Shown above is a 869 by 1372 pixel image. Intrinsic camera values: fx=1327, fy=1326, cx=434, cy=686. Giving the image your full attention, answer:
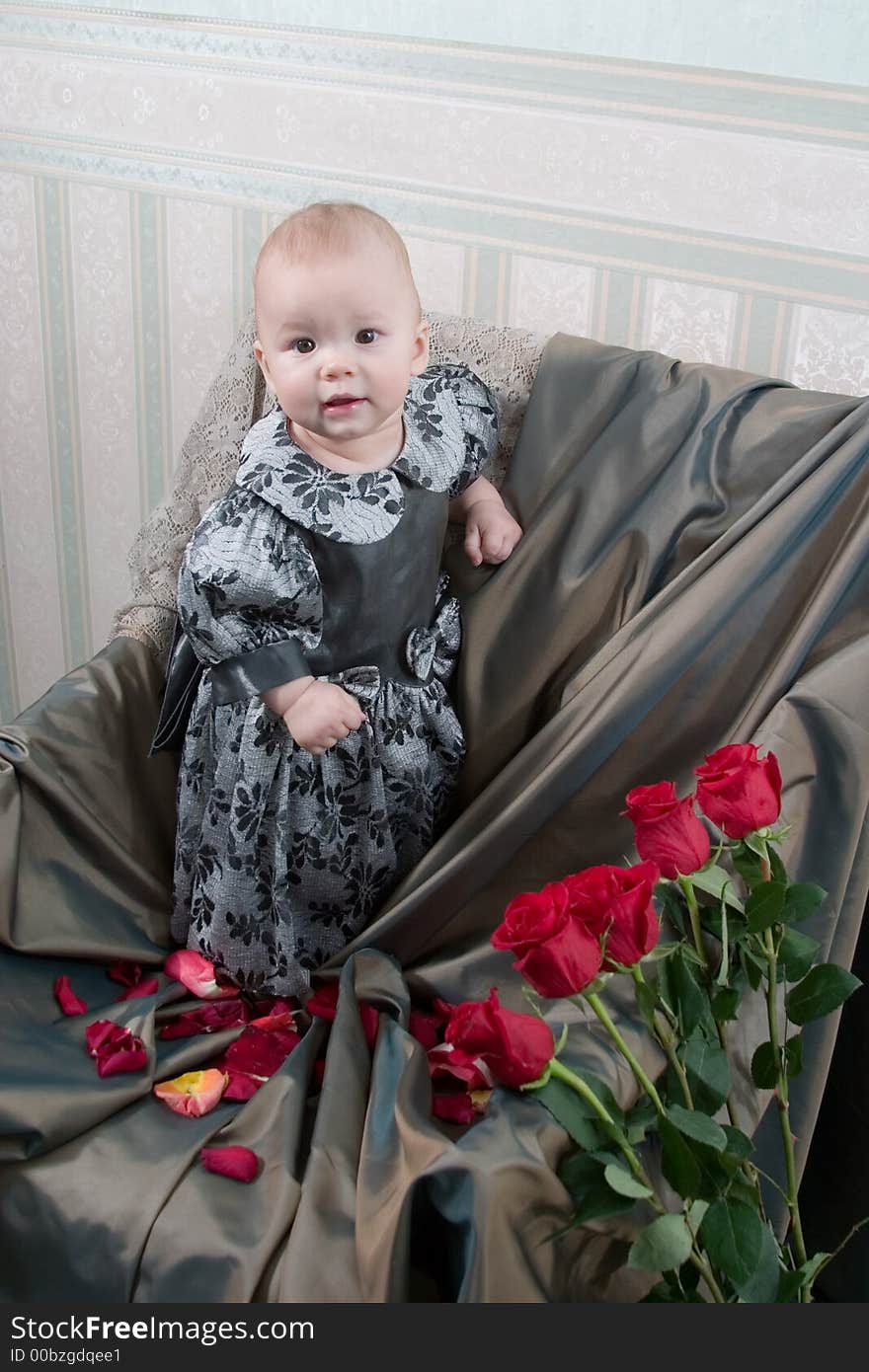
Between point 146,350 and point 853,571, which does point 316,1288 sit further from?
point 146,350

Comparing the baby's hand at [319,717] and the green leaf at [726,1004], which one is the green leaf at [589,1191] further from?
the baby's hand at [319,717]

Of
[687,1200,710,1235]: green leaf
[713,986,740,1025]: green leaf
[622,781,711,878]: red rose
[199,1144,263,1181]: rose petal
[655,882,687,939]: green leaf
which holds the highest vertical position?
[622,781,711,878]: red rose

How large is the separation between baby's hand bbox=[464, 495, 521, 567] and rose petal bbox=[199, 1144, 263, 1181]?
2.07ft

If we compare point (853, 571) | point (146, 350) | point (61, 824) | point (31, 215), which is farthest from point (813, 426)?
point (31, 215)

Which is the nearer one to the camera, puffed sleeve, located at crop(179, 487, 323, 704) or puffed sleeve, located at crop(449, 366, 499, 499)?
puffed sleeve, located at crop(179, 487, 323, 704)

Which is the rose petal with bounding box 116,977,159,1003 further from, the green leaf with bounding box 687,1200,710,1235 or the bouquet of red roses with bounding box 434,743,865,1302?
the green leaf with bounding box 687,1200,710,1235

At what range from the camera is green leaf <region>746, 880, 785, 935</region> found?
2.99 ft

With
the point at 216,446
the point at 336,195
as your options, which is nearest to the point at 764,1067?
the point at 216,446

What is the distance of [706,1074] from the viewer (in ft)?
3.03

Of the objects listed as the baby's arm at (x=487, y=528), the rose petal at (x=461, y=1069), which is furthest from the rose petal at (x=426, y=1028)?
the baby's arm at (x=487, y=528)

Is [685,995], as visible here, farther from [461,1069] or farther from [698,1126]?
[461,1069]

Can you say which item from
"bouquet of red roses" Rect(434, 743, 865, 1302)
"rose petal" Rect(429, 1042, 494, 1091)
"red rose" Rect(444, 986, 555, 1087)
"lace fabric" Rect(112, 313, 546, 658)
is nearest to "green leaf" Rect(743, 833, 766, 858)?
"bouquet of red roses" Rect(434, 743, 865, 1302)

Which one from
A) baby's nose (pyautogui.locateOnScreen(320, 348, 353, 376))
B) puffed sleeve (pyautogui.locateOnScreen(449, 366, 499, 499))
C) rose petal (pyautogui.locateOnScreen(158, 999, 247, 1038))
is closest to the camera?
baby's nose (pyautogui.locateOnScreen(320, 348, 353, 376))

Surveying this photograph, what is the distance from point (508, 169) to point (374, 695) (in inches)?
29.9
